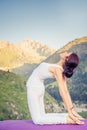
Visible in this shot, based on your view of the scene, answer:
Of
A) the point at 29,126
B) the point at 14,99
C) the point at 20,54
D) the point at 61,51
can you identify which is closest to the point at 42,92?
the point at 29,126

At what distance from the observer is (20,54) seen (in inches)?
280

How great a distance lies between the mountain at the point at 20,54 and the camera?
22.5 feet

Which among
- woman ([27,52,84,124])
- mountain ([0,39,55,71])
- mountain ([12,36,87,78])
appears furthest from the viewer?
mountain ([0,39,55,71])

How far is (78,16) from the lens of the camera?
676cm

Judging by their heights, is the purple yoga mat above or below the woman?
below

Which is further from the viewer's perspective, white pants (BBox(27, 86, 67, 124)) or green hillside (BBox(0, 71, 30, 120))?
green hillside (BBox(0, 71, 30, 120))

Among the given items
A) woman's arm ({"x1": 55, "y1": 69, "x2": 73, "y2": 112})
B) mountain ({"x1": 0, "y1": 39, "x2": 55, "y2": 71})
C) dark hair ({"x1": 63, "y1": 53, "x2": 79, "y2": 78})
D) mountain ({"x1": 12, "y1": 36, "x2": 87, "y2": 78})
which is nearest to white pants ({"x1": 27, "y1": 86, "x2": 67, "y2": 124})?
woman's arm ({"x1": 55, "y1": 69, "x2": 73, "y2": 112})

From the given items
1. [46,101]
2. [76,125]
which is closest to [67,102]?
[76,125]

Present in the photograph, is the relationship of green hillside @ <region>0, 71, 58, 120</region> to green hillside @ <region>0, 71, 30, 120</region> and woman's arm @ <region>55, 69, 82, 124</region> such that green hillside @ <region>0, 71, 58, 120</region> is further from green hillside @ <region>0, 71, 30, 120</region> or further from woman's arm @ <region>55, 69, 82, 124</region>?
woman's arm @ <region>55, 69, 82, 124</region>

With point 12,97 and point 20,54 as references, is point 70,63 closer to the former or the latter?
point 12,97

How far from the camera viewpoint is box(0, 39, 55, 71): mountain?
6871mm

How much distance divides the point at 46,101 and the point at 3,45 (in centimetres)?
130

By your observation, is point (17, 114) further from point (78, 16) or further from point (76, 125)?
point (76, 125)

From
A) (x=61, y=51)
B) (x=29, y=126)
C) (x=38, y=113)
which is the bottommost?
(x=29, y=126)
